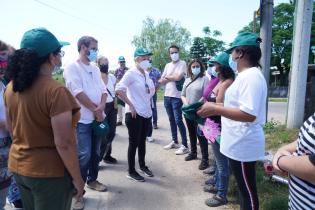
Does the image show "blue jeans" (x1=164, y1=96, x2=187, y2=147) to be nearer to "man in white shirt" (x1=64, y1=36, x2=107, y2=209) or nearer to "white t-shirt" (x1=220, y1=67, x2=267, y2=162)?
"man in white shirt" (x1=64, y1=36, x2=107, y2=209)

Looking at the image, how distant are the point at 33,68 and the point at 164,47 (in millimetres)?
61513

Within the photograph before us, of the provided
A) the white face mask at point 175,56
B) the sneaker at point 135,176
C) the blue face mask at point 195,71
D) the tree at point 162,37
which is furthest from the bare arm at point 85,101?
the tree at point 162,37

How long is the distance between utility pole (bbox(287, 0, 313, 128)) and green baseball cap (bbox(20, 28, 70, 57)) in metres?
6.67

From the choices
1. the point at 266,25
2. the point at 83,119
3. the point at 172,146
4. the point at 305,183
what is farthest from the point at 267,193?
the point at 266,25

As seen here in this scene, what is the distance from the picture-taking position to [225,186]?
13.2 feet

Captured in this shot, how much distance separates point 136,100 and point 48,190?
9.32 ft

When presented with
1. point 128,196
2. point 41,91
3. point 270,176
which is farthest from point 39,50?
point 270,176

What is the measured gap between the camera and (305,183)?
5.16 feet

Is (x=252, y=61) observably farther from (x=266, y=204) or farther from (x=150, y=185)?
(x=150, y=185)

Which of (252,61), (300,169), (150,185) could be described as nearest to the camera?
(300,169)

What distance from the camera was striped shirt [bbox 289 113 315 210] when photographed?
1513 millimetres

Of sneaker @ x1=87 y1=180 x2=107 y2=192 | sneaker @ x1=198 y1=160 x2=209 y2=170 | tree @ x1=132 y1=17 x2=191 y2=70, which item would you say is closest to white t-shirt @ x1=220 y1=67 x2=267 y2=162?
sneaker @ x1=87 y1=180 x2=107 y2=192

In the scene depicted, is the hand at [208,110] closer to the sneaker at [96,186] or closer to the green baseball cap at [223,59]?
the green baseball cap at [223,59]

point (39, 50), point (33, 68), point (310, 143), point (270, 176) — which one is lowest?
point (270, 176)
